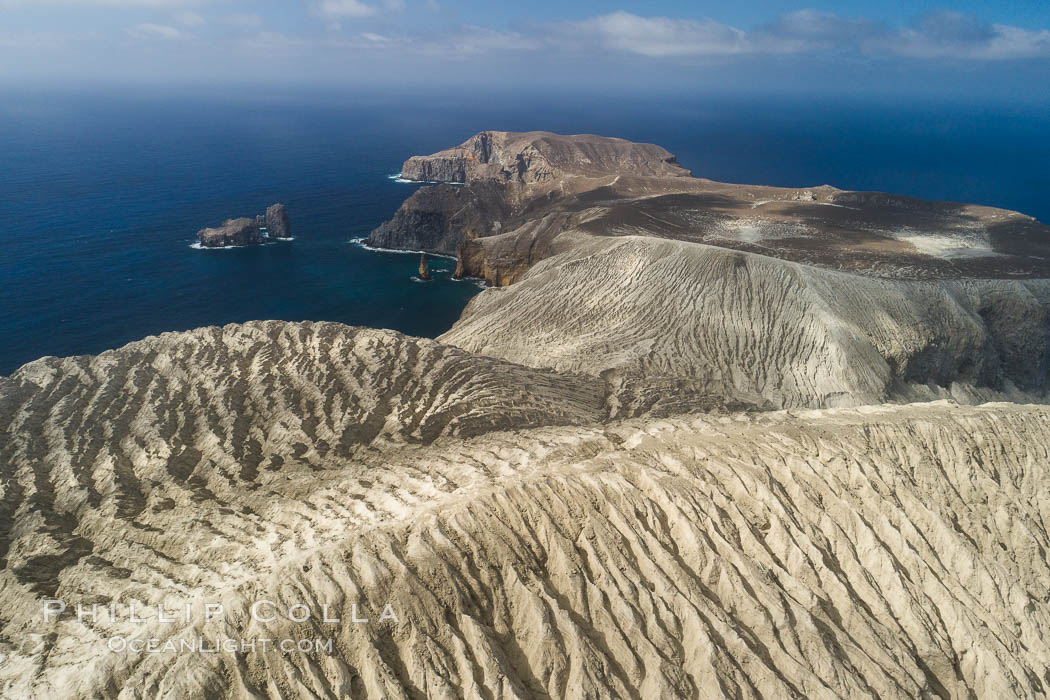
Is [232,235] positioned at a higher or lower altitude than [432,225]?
lower

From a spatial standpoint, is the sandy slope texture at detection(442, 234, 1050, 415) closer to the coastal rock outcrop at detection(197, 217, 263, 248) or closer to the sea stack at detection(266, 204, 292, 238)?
the coastal rock outcrop at detection(197, 217, 263, 248)

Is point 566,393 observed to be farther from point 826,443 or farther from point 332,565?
point 332,565

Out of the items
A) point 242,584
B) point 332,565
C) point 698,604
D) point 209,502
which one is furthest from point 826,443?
point 209,502

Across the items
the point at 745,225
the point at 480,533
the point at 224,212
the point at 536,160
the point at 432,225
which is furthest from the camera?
the point at 536,160

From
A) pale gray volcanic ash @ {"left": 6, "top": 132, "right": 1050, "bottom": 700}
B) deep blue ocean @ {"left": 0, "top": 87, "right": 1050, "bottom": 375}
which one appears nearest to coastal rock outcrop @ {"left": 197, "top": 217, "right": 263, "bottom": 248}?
deep blue ocean @ {"left": 0, "top": 87, "right": 1050, "bottom": 375}

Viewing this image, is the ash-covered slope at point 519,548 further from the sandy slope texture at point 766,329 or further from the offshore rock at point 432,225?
the offshore rock at point 432,225

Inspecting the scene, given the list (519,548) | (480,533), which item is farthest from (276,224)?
(519,548)

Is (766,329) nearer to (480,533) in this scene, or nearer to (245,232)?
(480,533)

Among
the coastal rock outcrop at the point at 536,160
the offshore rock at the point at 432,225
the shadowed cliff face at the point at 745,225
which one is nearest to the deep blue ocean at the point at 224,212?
the offshore rock at the point at 432,225
